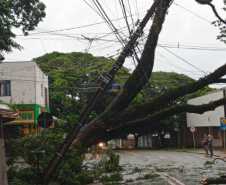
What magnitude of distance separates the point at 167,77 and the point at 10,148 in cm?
3387

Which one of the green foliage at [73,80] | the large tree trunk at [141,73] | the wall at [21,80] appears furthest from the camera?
the green foliage at [73,80]

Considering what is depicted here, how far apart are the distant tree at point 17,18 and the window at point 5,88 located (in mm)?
11888

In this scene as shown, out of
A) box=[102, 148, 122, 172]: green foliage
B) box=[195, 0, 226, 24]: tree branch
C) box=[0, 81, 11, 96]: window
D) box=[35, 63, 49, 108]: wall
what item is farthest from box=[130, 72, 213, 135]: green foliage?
box=[195, 0, 226, 24]: tree branch

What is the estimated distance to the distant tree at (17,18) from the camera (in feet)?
47.0

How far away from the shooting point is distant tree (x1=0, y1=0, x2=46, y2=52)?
14314 millimetres

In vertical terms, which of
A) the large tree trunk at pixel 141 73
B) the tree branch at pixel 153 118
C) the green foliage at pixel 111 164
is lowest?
the green foliage at pixel 111 164

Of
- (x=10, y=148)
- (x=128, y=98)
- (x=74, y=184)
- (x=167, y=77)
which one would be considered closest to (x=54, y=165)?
(x=74, y=184)

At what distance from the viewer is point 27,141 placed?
1234 cm

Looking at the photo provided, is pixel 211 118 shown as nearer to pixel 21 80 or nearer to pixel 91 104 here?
pixel 21 80

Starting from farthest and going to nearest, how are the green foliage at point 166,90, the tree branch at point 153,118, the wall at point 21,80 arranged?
the green foliage at point 166,90 < the wall at point 21,80 < the tree branch at point 153,118

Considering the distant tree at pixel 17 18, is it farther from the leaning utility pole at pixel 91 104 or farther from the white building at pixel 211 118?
the white building at pixel 211 118

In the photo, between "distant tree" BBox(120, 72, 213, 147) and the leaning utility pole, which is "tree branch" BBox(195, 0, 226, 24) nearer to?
the leaning utility pole

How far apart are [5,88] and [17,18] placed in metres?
12.8

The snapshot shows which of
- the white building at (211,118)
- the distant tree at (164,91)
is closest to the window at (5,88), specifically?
the distant tree at (164,91)
